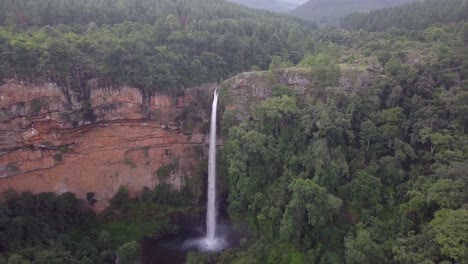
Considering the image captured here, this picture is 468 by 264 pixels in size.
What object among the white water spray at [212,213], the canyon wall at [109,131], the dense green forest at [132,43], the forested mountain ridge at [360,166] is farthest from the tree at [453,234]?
the dense green forest at [132,43]

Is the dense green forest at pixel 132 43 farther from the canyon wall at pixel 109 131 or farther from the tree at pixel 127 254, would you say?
the tree at pixel 127 254

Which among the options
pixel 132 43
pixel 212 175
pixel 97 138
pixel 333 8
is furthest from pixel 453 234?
pixel 333 8

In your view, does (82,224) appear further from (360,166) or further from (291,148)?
(360,166)

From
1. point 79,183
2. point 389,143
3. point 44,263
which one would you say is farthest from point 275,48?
point 44,263

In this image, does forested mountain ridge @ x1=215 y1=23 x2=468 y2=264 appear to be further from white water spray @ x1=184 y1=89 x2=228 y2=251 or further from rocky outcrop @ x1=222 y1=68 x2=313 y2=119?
white water spray @ x1=184 y1=89 x2=228 y2=251

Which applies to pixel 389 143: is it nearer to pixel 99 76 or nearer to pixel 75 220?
pixel 99 76

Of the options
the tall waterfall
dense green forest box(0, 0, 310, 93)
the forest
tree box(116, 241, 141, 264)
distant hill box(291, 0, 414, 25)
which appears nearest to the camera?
the forest

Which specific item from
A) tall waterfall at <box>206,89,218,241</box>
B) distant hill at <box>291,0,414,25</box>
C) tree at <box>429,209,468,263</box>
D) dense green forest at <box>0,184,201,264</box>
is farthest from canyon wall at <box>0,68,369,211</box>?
distant hill at <box>291,0,414,25</box>

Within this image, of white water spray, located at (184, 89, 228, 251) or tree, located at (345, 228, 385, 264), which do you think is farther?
white water spray, located at (184, 89, 228, 251)
